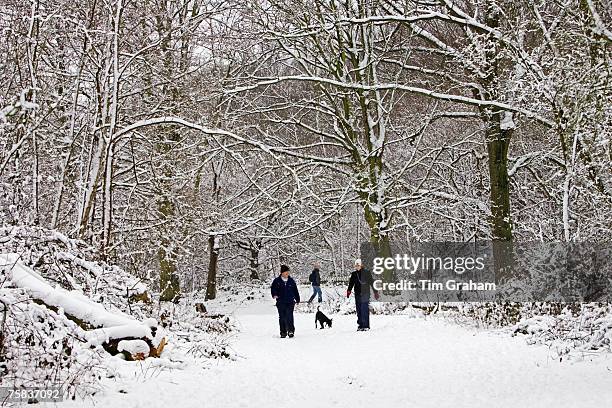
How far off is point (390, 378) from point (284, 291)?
6.67 meters

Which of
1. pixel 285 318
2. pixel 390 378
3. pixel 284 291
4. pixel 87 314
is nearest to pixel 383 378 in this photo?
pixel 390 378

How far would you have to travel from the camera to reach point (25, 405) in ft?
16.9

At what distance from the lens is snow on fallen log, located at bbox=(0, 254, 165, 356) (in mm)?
6703

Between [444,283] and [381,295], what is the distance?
2.45 m

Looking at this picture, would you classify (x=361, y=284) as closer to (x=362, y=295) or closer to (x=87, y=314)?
(x=362, y=295)

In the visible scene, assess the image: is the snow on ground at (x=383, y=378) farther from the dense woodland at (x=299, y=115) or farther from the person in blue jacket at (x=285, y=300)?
the dense woodland at (x=299, y=115)

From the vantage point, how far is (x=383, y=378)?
8.36 meters

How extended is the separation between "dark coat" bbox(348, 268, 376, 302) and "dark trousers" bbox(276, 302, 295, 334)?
177 cm

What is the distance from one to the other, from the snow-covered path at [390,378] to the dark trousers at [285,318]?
1.93m

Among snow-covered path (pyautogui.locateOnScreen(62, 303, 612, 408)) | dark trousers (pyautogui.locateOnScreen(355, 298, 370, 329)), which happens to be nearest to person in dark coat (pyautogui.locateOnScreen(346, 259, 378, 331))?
dark trousers (pyautogui.locateOnScreen(355, 298, 370, 329))

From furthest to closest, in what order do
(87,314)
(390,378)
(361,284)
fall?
1. (361,284)
2. (390,378)
3. (87,314)

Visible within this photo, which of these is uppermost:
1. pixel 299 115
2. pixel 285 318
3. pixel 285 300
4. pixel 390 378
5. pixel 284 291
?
pixel 299 115

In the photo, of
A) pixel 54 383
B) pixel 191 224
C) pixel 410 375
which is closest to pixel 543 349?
pixel 410 375

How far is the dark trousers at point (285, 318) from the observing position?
14.5m
